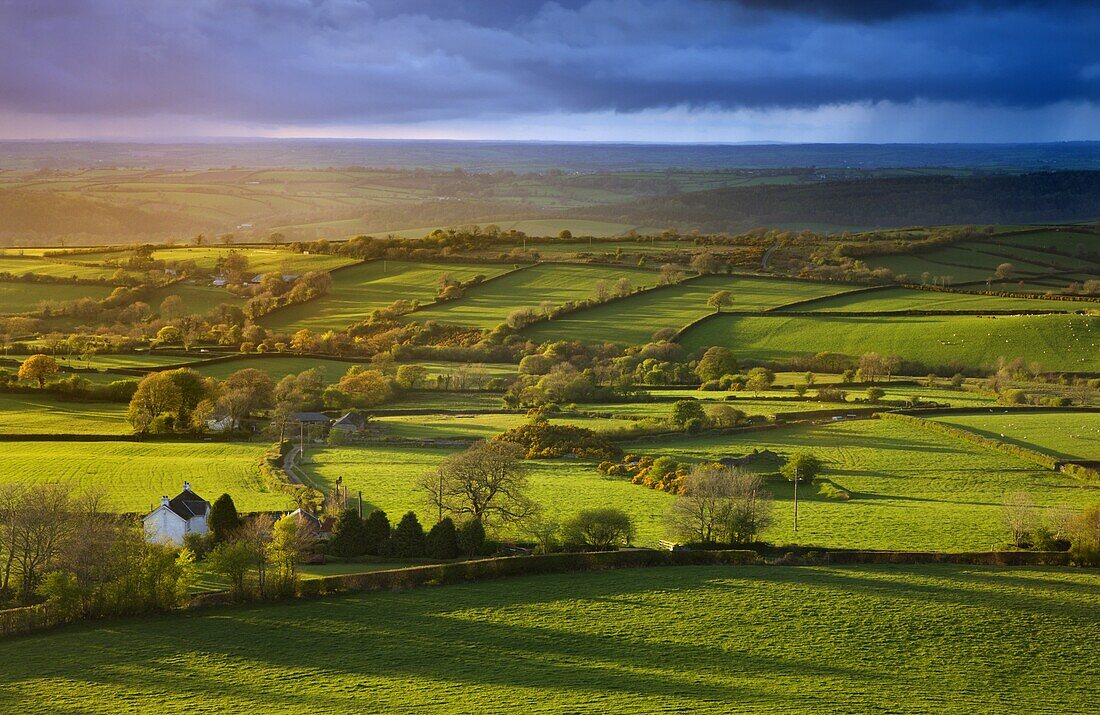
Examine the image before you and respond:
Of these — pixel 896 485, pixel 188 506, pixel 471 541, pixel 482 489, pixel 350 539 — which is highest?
pixel 482 489

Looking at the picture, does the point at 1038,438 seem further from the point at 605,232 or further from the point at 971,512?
the point at 605,232

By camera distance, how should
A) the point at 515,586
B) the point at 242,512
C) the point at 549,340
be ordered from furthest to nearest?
the point at 549,340, the point at 242,512, the point at 515,586

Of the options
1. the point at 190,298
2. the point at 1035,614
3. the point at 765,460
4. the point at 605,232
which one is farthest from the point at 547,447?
the point at 605,232

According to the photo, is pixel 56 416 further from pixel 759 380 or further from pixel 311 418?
pixel 759 380

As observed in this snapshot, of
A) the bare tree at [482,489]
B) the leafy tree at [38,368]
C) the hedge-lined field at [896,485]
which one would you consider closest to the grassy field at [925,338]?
the hedge-lined field at [896,485]

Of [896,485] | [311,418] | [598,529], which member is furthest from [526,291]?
[598,529]

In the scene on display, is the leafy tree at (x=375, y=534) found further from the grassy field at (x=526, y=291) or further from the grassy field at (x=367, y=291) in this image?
the grassy field at (x=367, y=291)

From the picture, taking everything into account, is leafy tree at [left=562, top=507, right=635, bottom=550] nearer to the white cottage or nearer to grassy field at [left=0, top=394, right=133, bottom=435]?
the white cottage
